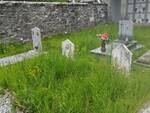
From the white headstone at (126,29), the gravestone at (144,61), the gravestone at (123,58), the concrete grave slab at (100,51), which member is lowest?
the gravestone at (144,61)

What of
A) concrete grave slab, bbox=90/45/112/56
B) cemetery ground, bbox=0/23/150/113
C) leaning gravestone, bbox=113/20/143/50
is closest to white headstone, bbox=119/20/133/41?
leaning gravestone, bbox=113/20/143/50

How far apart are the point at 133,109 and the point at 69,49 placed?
3.28 meters

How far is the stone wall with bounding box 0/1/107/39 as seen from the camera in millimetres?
9062

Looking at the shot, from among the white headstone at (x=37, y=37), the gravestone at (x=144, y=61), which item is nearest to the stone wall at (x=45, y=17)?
the white headstone at (x=37, y=37)

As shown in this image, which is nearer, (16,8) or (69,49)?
(69,49)

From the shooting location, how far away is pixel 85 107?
151 inches

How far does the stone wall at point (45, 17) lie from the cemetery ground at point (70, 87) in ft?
13.2

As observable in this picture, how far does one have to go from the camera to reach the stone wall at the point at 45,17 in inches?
357

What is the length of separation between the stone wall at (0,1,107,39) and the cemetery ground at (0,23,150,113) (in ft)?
13.2

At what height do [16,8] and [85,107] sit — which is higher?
[16,8]

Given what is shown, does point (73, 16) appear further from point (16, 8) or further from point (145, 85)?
point (145, 85)

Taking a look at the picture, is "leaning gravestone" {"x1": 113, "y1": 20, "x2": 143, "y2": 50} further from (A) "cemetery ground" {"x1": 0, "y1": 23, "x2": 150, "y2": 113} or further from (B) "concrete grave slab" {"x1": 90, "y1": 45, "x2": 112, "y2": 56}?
(A) "cemetery ground" {"x1": 0, "y1": 23, "x2": 150, "y2": 113}

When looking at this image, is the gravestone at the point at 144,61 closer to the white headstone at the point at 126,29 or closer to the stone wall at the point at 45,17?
the white headstone at the point at 126,29

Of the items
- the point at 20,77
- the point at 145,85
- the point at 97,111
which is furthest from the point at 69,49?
the point at 97,111
